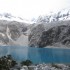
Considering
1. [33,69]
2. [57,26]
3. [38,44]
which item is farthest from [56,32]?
[33,69]

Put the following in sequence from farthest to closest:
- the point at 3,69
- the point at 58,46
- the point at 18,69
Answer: the point at 58,46 < the point at 18,69 < the point at 3,69

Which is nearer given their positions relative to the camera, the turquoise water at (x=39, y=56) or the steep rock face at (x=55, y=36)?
the turquoise water at (x=39, y=56)

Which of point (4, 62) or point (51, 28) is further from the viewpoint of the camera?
point (51, 28)

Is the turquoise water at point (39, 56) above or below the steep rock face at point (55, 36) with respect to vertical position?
below

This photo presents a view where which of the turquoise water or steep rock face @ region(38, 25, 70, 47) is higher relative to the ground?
steep rock face @ region(38, 25, 70, 47)

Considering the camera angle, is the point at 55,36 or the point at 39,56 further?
the point at 55,36

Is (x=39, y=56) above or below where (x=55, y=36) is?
below

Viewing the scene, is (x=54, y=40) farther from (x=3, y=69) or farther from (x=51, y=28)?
(x=3, y=69)

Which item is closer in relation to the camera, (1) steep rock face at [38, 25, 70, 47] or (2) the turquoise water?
(2) the turquoise water
